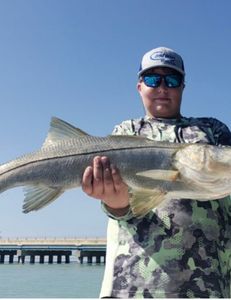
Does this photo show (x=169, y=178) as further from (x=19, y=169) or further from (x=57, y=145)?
(x=19, y=169)

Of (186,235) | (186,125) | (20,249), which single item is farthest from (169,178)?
(20,249)

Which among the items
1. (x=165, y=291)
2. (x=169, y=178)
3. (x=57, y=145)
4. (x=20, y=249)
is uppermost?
(x=57, y=145)

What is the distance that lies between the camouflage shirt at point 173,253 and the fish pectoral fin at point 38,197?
24.7 inches

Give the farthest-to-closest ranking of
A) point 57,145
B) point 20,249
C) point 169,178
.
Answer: point 20,249 → point 57,145 → point 169,178

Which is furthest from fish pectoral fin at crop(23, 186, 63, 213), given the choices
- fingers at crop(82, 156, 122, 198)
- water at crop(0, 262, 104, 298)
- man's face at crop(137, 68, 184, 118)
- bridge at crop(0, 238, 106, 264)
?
bridge at crop(0, 238, 106, 264)

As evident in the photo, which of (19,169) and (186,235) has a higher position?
(19,169)

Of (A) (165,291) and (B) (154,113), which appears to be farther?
(B) (154,113)

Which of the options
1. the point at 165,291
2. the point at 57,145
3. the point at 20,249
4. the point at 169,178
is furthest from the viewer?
the point at 20,249

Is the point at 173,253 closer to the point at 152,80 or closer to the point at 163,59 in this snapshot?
the point at 152,80

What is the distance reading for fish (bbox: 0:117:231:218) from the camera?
4.55 metres

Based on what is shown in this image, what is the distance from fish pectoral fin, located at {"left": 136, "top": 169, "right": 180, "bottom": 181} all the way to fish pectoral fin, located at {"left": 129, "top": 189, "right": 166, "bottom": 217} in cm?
13

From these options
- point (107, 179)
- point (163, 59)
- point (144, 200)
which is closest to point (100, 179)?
point (107, 179)

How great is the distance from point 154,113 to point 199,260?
1.69m

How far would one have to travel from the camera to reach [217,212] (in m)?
4.65
